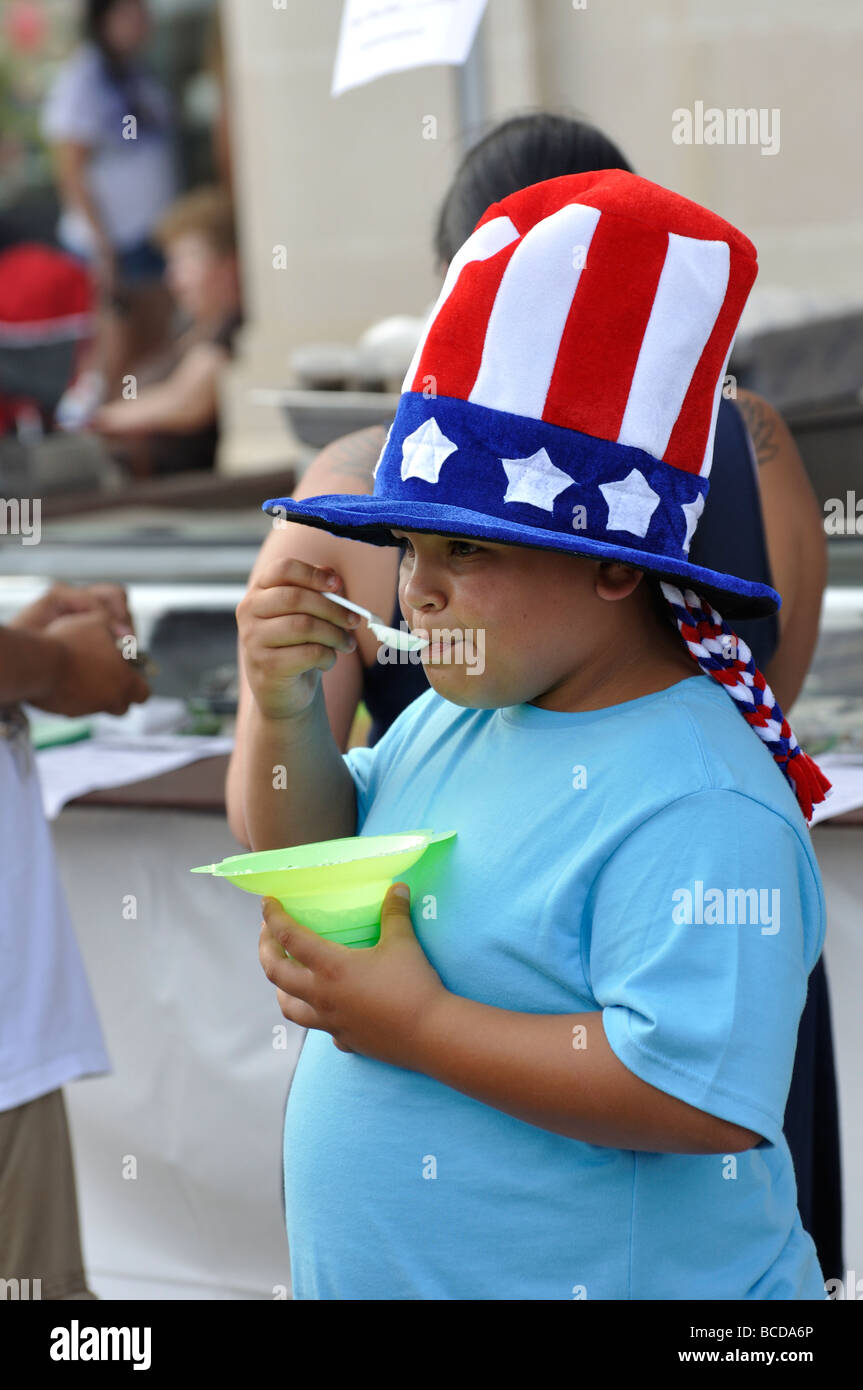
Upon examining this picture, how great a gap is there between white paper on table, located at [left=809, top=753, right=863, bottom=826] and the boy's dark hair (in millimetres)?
788

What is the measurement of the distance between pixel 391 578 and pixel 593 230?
50 cm

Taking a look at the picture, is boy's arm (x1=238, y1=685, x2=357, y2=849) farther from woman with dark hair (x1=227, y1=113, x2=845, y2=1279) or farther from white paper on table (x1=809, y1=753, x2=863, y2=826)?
white paper on table (x1=809, y1=753, x2=863, y2=826)

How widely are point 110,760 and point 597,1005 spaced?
1582 mm

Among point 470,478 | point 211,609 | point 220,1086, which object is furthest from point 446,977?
point 211,609

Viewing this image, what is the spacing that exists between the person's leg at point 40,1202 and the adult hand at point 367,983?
91 cm

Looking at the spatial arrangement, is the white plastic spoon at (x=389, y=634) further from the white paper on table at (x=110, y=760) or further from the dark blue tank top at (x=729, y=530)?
the white paper on table at (x=110, y=760)

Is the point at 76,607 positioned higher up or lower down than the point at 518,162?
lower down

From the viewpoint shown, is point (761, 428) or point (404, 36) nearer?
point (761, 428)

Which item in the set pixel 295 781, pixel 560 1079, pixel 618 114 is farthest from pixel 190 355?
pixel 560 1079

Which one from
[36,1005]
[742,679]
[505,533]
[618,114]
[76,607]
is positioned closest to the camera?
[505,533]

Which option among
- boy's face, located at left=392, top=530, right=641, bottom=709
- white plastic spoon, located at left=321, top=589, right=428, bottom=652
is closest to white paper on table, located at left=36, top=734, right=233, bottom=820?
white plastic spoon, located at left=321, top=589, right=428, bottom=652

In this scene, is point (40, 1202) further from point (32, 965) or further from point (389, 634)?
point (389, 634)

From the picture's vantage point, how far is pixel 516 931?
3.36 feet

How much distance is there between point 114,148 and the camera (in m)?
7.23
